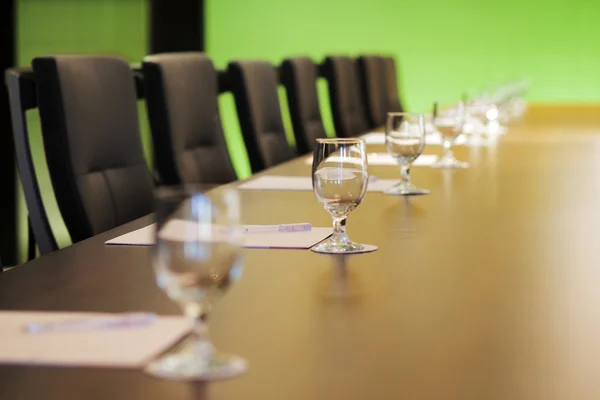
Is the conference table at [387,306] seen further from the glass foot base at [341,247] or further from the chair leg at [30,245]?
the chair leg at [30,245]

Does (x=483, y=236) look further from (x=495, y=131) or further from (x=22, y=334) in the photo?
(x=495, y=131)

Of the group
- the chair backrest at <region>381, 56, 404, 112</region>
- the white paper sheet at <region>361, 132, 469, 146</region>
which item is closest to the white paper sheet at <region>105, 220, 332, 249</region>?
the white paper sheet at <region>361, 132, 469, 146</region>

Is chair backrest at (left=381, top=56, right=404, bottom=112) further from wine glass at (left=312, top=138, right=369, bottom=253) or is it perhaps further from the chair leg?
wine glass at (left=312, top=138, right=369, bottom=253)

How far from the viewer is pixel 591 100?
8383 mm

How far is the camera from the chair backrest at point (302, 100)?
15.1 ft

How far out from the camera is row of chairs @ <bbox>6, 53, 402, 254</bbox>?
238 centimetres

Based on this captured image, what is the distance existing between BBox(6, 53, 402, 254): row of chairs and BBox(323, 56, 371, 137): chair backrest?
3.47 feet

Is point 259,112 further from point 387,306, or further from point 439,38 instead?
point 439,38

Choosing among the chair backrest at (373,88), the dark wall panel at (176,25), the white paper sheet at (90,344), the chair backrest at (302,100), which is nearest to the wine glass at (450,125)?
the chair backrest at (302,100)

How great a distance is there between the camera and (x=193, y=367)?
893 millimetres

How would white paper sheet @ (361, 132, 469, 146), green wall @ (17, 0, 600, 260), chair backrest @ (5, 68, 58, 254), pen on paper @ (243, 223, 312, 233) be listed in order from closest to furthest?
pen on paper @ (243, 223, 312, 233) → chair backrest @ (5, 68, 58, 254) → white paper sheet @ (361, 132, 469, 146) → green wall @ (17, 0, 600, 260)

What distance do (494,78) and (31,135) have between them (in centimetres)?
648

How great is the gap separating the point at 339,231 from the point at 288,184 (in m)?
0.87

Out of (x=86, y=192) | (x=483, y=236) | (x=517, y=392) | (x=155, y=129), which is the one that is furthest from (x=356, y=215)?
(x=155, y=129)
